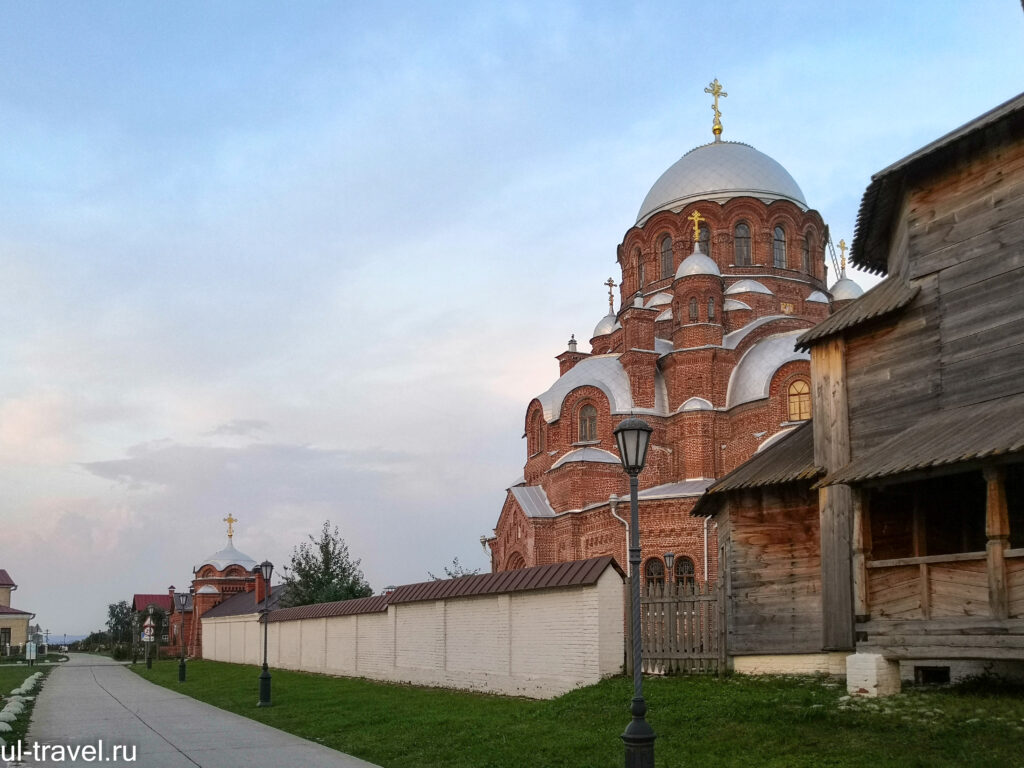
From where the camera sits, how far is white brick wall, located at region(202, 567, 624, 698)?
14023mm

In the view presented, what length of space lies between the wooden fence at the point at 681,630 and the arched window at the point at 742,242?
2435 centimetres

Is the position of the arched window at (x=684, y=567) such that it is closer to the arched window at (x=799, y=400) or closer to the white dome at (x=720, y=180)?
the arched window at (x=799, y=400)

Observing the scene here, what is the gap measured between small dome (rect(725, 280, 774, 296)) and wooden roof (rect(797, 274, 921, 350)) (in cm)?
2190

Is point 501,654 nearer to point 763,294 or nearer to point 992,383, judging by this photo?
point 992,383

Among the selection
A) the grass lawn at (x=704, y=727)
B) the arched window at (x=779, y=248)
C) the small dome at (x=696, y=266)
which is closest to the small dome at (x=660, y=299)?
the small dome at (x=696, y=266)

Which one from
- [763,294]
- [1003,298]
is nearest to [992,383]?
[1003,298]

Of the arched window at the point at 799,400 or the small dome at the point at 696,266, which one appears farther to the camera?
the small dome at the point at 696,266

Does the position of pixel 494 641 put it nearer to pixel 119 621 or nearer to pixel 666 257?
pixel 666 257

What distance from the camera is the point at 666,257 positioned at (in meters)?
37.8

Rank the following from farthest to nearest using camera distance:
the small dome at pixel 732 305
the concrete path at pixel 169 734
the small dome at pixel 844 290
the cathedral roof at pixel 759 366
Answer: the small dome at pixel 844 290 → the small dome at pixel 732 305 → the cathedral roof at pixel 759 366 → the concrete path at pixel 169 734

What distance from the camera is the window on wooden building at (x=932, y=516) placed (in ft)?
41.0

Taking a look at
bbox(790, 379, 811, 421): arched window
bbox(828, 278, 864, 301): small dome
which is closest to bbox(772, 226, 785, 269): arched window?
bbox(828, 278, 864, 301): small dome

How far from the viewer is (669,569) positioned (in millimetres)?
27953

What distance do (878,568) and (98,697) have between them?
53.3 ft
